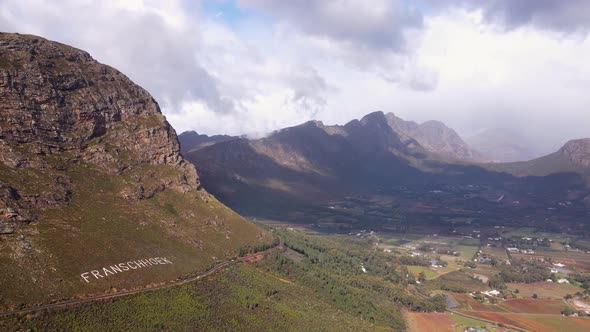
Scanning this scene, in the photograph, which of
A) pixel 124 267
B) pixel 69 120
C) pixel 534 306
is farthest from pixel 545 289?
pixel 69 120

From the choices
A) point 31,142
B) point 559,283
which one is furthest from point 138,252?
point 559,283

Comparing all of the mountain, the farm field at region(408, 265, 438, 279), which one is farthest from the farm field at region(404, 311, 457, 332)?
the mountain

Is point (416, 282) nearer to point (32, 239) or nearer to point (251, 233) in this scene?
point (251, 233)

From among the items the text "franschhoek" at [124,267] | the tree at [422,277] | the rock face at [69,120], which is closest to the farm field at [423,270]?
the tree at [422,277]

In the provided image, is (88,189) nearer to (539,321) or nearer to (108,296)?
(108,296)

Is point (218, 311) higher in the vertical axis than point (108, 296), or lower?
lower

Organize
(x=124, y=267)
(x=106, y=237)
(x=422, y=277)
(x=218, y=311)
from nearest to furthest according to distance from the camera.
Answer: (x=218, y=311) < (x=124, y=267) < (x=106, y=237) < (x=422, y=277)
